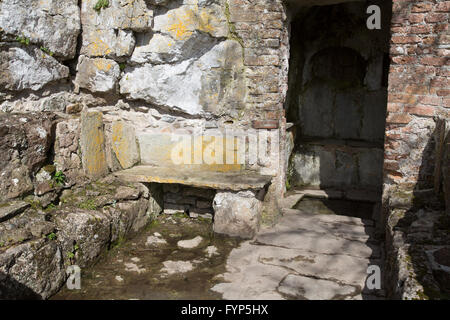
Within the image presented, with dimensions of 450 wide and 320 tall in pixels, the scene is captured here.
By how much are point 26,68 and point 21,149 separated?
30.5 inches

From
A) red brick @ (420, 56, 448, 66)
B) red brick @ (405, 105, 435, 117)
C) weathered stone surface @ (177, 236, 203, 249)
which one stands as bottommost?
weathered stone surface @ (177, 236, 203, 249)

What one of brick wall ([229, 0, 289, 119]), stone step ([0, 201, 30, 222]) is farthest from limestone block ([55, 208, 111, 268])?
brick wall ([229, 0, 289, 119])

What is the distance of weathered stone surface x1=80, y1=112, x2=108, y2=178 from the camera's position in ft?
12.7

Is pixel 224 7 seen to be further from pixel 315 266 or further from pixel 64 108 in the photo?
pixel 315 266

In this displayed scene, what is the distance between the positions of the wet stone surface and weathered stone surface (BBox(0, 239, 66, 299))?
0.45 feet

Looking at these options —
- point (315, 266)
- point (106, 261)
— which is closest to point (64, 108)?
point (106, 261)

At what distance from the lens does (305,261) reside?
3.45 meters

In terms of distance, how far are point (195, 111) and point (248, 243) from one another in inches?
57.3

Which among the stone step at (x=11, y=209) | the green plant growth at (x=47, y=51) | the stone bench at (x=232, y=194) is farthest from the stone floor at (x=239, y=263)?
the green plant growth at (x=47, y=51)

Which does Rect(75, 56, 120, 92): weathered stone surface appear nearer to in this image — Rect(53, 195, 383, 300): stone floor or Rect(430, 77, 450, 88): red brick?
Rect(53, 195, 383, 300): stone floor

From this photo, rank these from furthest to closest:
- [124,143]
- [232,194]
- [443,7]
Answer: [124,143] → [232,194] → [443,7]

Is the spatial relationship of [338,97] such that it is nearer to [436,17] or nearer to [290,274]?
[436,17]

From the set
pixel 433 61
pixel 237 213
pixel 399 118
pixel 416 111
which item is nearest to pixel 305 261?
pixel 237 213

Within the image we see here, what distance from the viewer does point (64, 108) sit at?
4059 millimetres
